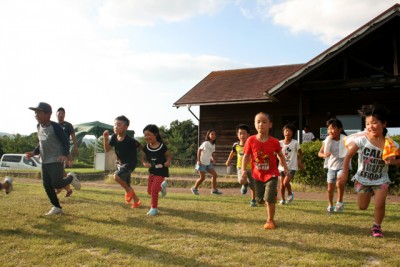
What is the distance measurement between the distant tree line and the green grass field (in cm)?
2161

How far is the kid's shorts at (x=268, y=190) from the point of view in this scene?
5.30 metres

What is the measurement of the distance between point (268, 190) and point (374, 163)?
4.84 feet

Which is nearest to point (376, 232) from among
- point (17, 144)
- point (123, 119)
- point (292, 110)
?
point (123, 119)

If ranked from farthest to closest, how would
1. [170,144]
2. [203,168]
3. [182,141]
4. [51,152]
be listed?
[182,141]
[170,144]
[203,168]
[51,152]

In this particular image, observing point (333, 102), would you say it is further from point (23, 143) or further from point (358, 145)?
point (23, 143)

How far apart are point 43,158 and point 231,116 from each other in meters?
12.7

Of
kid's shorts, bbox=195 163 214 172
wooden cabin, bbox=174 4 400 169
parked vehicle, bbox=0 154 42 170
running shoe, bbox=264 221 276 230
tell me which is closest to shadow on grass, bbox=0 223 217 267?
running shoe, bbox=264 221 276 230

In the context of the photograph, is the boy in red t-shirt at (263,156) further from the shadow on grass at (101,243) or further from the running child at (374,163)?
the shadow on grass at (101,243)

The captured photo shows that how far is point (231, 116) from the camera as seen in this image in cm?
1833

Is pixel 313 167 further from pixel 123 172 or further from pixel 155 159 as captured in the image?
pixel 123 172

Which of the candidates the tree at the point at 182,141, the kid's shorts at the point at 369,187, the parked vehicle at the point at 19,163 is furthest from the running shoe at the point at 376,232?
the parked vehicle at the point at 19,163

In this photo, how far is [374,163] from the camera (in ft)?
15.7

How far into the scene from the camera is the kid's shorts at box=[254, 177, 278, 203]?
530 centimetres

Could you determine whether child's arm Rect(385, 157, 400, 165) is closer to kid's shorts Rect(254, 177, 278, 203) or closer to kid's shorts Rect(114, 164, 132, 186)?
kid's shorts Rect(254, 177, 278, 203)
